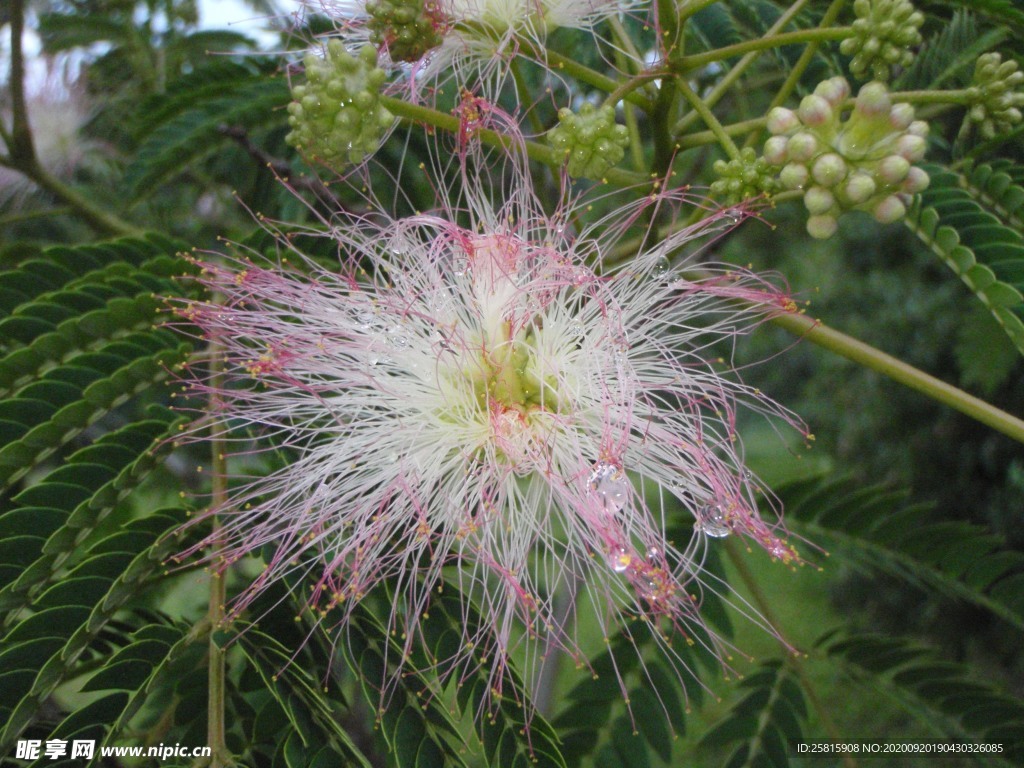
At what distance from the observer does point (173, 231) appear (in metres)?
2.84

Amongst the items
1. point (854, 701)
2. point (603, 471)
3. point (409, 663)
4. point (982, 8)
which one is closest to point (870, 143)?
point (982, 8)

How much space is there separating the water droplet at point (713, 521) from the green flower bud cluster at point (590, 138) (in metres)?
0.64

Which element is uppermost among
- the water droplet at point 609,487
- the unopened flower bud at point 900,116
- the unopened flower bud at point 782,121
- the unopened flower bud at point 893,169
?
the unopened flower bud at point 900,116

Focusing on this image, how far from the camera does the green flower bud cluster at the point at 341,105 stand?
4.27ft

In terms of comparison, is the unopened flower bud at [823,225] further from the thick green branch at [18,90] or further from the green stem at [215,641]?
the thick green branch at [18,90]

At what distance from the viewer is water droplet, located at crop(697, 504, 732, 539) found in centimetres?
141

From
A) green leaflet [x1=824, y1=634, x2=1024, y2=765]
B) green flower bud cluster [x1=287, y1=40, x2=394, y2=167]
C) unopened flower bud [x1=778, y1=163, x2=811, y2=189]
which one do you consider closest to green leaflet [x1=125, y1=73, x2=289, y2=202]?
green flower bud cluster [x1=287, y1=40, x2=394, y2=167]

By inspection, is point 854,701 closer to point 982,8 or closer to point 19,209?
point 982,8

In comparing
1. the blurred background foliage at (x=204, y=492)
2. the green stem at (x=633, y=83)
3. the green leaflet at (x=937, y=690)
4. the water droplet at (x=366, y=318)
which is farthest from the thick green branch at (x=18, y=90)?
the green leaflet at (x=937, y=690)

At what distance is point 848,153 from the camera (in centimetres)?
122

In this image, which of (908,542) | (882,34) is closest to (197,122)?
(882,34)

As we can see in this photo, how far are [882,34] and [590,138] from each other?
0.51m

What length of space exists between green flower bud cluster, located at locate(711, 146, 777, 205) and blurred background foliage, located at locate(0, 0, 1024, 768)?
0.12m

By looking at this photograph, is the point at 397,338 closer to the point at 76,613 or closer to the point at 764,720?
the point at 76,613
